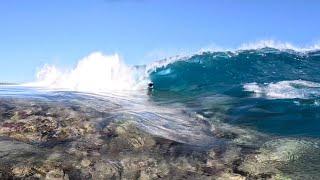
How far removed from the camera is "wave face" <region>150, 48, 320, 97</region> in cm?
2058

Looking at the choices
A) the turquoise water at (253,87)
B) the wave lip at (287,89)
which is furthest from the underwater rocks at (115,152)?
the wave lip at (287,89)

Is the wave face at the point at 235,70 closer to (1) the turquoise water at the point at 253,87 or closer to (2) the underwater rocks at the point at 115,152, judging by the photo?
(1) the turquoise water at the point at 253,87

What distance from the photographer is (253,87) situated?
1805cm

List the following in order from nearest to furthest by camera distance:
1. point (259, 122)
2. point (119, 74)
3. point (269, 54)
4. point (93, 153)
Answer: point (93, 153)
point (259, 122)
point (119, 74)
point (269, 54)

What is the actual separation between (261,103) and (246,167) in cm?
641

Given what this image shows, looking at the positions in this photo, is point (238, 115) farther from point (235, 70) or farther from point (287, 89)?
point (235, 70)

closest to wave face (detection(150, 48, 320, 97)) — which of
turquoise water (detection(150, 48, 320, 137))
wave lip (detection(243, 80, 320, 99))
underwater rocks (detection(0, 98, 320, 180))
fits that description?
turquoise water (detection(150, 48, 320, 137))

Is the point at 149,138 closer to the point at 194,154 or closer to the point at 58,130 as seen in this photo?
the point at 194,154

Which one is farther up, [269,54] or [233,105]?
[269,54]

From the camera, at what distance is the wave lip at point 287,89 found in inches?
585

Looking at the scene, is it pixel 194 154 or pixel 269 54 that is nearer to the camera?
pixel 194 154

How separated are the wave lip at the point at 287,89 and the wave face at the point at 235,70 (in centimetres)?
102

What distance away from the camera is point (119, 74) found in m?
20.9

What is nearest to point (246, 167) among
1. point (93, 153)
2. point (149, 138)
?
point (149, 138)
